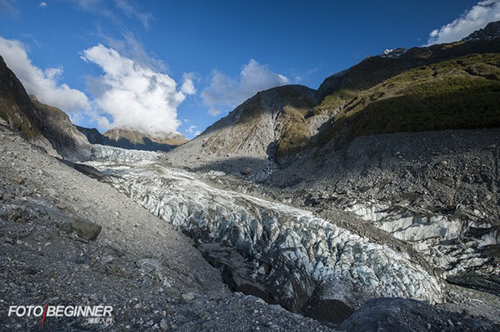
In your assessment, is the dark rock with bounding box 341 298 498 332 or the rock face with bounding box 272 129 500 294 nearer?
the dark rock with bounding box 341 298 498 332

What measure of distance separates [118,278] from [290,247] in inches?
438

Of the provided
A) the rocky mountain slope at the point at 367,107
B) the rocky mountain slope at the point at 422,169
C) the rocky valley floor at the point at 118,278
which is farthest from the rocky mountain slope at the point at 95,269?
the rocky mountain slope at the point at 367,107

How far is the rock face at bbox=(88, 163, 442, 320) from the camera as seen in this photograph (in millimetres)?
14008

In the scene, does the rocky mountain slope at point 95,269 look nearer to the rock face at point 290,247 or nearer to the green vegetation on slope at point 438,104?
the rock face at point 290,247

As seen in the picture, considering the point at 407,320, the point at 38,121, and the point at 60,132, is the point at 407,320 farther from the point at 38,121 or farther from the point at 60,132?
the point at 60,132

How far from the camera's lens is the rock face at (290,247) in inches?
551

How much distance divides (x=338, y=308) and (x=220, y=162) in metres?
48.7

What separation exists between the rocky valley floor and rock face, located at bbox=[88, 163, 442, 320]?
0.78m

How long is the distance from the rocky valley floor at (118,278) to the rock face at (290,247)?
0.78m

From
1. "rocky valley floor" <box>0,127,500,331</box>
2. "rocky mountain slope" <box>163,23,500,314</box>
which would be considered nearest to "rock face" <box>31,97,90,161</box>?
"rocky mountain slope" <box>163,23,500,314</box>

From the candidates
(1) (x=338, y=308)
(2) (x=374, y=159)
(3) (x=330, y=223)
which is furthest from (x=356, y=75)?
(1) (x=338, y=308)

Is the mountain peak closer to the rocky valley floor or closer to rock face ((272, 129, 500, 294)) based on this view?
rock face ((272, 129, 500, 294))

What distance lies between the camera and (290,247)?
54.3ft

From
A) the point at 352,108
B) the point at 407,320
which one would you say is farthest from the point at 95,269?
the point at 352,108
